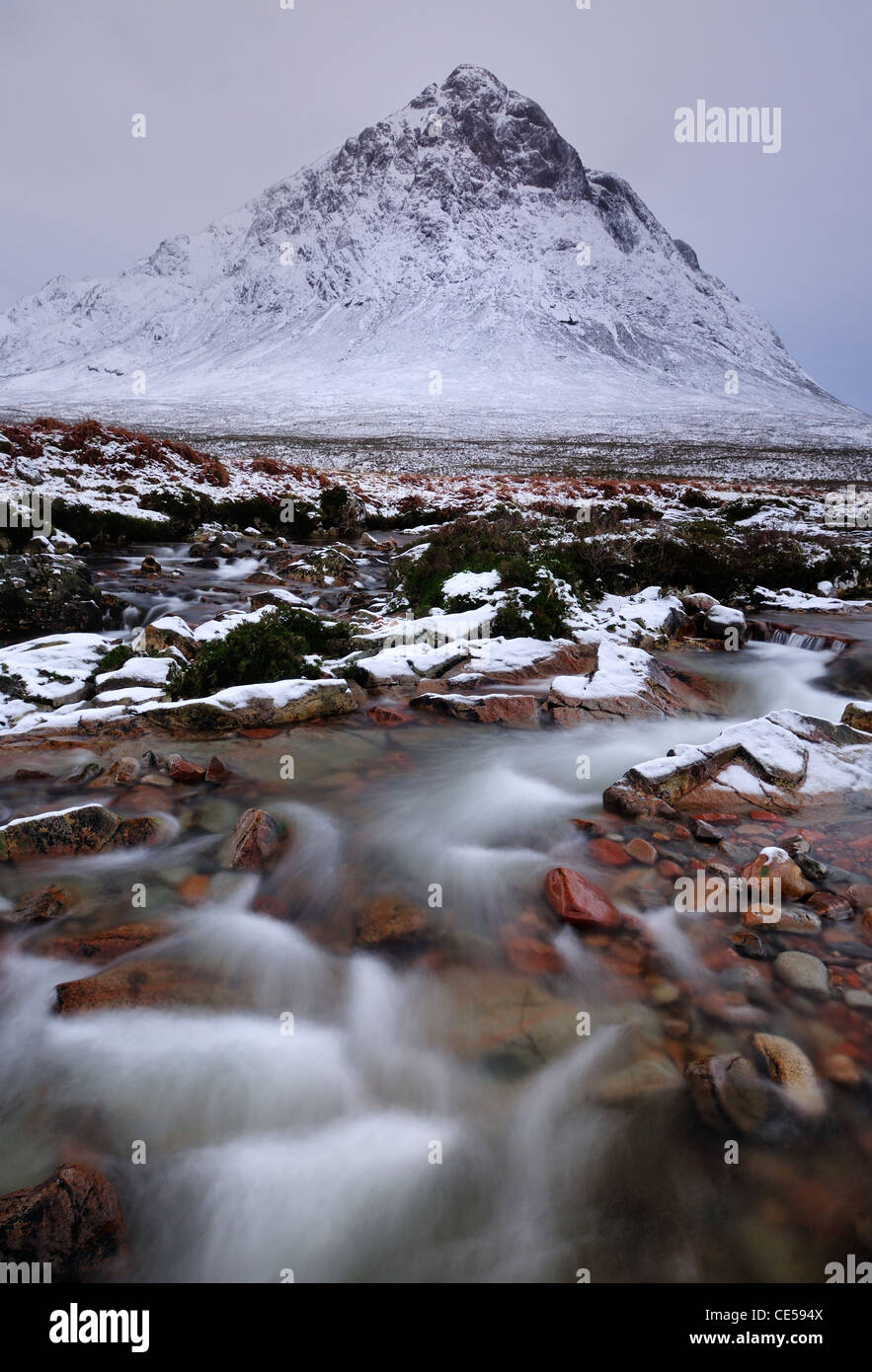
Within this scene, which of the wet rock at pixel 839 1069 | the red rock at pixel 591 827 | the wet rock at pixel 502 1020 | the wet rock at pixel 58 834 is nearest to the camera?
the wet rock at pixel 839 1069

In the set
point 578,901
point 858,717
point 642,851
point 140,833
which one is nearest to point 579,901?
point 578,901

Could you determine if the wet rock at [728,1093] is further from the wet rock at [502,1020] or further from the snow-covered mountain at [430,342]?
the snow-covered mountain at [430,342]

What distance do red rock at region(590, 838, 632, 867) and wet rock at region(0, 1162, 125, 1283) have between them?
3.51 meters

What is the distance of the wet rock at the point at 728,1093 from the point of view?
295cm

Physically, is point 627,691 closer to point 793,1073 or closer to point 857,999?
point 857,999

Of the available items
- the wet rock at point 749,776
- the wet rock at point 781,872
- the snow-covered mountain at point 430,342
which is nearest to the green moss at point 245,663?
the wet rock at point 749,776

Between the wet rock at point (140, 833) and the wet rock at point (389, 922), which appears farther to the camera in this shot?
the wet rock at point (140, 833)

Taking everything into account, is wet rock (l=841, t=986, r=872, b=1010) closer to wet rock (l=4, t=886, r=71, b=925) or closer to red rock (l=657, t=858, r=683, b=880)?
red rock (l=657, t=858, r=683, b=880)

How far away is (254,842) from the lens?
4730 mm

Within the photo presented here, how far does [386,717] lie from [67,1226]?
5268mm

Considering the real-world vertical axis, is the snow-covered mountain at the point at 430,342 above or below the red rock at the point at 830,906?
above

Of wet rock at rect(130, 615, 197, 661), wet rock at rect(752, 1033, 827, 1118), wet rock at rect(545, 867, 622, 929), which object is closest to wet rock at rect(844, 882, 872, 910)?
wet rock at rect(752, 1033, 827, 1118)

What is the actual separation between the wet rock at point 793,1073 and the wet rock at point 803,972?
408 millimetres
